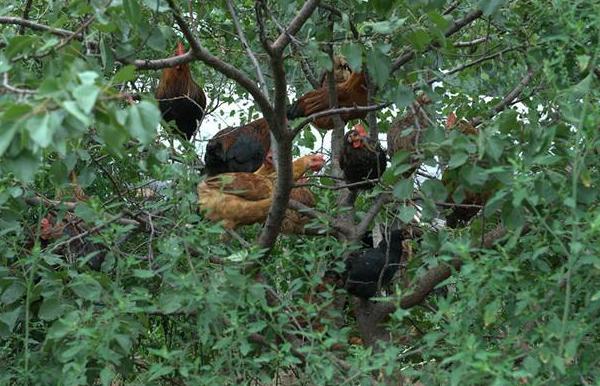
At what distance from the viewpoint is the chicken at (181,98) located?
17.3 ft

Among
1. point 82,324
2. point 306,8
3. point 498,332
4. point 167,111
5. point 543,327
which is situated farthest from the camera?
point 167,111

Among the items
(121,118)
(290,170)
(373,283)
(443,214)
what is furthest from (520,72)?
(121,118)

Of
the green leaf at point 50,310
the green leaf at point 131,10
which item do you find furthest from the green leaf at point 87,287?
the green leaf at point 131,10

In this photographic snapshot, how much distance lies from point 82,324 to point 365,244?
2023 millimetres

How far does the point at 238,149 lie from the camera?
16.8 ft

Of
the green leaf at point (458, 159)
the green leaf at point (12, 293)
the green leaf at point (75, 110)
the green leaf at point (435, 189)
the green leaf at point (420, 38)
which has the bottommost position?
the green leaf at point (12, 293)

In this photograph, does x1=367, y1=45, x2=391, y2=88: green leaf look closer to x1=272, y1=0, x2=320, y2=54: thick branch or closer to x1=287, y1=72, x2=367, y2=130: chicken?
x1=272, y1=0, x2=320, y2=54: thick branch

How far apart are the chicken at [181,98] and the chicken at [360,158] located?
3.41 ft

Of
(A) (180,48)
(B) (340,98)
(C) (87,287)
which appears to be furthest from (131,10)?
(A) (180,48)

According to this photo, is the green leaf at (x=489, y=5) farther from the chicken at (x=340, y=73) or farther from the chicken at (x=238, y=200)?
the chicken at (x=340, y=73)

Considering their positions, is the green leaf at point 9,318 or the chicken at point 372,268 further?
the chicken at point 372,268

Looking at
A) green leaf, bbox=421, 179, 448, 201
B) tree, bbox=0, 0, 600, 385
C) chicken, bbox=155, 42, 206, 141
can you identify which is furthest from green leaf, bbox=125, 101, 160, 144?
chicken, bbox=155, 42, 206, 141

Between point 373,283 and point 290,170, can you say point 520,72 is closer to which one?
point 373,283

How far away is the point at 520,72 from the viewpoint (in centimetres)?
526
